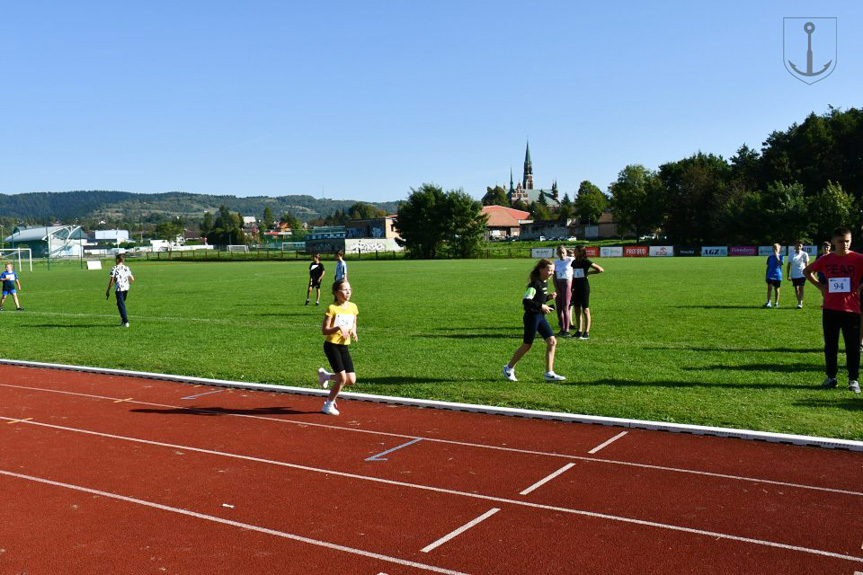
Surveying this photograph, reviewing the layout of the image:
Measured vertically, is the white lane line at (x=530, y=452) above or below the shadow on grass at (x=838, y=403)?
below

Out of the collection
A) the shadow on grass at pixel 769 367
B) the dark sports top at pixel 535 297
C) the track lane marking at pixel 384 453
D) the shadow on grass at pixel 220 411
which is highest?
the dark sports top at pixel 535 297

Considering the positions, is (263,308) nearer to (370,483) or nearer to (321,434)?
(321,434)

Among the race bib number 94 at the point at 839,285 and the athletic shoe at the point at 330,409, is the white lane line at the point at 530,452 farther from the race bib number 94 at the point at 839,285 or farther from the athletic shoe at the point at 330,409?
the race bib number 94 at the point at 839,285

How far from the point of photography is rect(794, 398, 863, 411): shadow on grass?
870cm

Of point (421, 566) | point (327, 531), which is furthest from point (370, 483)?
point (421, 566)

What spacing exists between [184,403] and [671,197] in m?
88.3

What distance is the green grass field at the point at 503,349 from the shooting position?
9250mm

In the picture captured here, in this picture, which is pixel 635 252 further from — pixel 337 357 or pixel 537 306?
pixel 337 357

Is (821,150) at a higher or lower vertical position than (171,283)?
higher

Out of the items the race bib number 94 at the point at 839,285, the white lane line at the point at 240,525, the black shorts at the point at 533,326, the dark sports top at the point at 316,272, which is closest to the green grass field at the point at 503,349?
the black shorts at the point at 533,326

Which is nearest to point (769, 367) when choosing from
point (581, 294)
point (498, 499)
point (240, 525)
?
point (581, 294)

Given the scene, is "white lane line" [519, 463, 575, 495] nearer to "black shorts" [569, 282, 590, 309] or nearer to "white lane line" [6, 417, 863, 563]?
"white lane line" [6, 417, 863, 563]

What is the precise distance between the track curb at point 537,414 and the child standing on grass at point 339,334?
88 cm

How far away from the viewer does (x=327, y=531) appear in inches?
211
